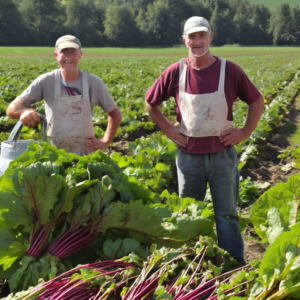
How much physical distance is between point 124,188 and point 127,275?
0.55 m

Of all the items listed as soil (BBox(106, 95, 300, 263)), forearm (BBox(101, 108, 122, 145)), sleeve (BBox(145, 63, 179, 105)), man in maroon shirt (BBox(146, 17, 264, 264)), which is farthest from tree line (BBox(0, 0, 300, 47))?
man in maroon shirt (BBox(146, 17, 264, 264))

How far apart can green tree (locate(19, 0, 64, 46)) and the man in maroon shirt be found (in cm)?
8445

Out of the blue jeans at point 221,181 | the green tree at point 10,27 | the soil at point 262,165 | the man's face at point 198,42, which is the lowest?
the soil at point 262,165

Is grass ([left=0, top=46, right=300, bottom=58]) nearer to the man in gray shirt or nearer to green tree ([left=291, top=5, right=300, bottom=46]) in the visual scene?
the man in gray shirt

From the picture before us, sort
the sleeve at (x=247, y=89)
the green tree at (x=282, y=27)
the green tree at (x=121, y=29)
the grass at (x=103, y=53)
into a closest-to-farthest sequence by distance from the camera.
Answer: the sleeve at (x=247, y=89) < the grass at (x=103, y=53) < the green tree at (x=121, y=29) < the green tree at (x=282, y=27)

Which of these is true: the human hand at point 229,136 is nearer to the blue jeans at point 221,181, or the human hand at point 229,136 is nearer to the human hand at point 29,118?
the blue jeans at point 221,181

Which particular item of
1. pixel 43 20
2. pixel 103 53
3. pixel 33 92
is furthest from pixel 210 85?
pixel 43 20

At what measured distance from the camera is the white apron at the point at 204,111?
3.13 m

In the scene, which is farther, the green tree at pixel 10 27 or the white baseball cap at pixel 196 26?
the green tree at pixel 10 27

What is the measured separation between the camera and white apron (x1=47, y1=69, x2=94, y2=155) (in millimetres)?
3328

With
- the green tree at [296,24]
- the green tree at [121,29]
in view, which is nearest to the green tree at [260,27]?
the green tree at [296,24]

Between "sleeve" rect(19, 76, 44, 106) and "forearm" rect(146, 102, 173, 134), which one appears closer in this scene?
"sleeve" rect(19, 76, 44, 106)

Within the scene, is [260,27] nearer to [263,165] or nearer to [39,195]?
[263,165]

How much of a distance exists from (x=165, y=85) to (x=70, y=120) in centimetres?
86
